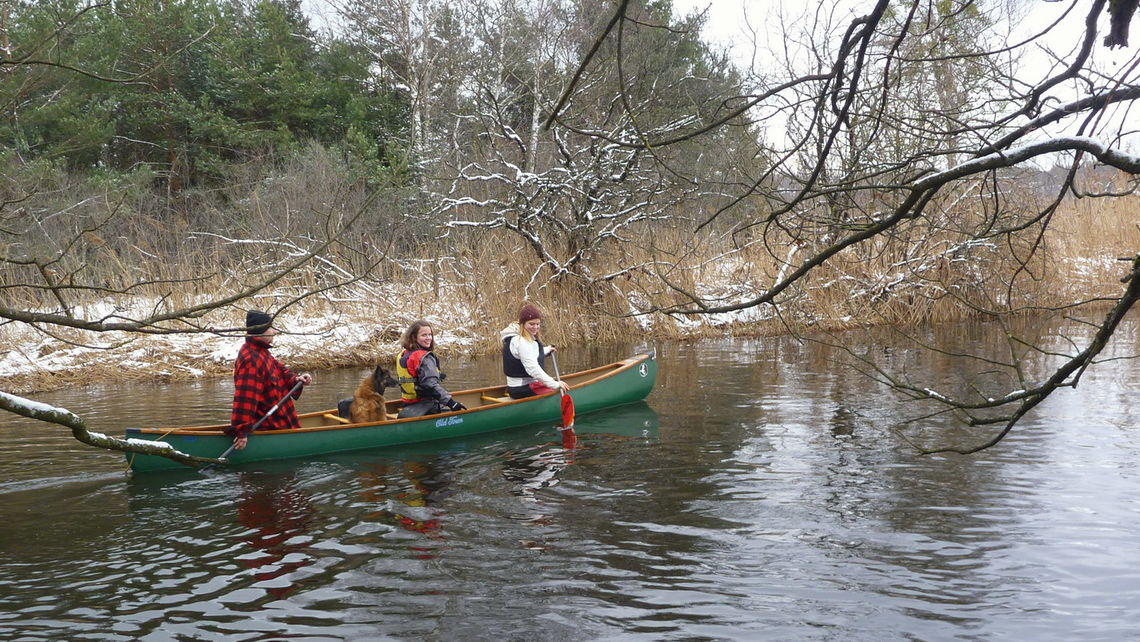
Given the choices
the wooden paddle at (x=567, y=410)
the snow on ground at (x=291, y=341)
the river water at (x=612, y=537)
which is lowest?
the river water at (x=612, y=537)

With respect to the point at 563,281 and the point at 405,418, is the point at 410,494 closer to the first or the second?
the point at 405,418

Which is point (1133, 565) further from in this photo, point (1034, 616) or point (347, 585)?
point (347, 585)

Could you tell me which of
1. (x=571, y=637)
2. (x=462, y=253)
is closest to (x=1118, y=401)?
(x=571, y=637)

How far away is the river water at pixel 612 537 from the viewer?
459 cm

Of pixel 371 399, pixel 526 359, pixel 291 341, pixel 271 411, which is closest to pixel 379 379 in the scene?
pixel 371 399

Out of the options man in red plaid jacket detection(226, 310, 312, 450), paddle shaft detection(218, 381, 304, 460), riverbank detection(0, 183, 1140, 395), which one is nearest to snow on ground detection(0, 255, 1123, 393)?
riverbank detection(0, 183, 1140, 395)

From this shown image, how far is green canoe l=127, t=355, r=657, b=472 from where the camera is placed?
7758mm

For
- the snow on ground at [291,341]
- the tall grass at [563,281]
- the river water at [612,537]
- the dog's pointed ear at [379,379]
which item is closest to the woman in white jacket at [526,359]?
the river water at [612,537]

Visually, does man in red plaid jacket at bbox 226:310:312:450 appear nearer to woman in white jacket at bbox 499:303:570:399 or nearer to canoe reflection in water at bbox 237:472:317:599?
canoe reflection in water at bbox 237:472:317:599

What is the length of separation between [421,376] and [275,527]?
285cm

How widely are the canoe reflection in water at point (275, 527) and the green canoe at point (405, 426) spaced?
15.8 inches

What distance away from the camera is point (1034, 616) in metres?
4.49

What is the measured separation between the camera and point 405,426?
877cm

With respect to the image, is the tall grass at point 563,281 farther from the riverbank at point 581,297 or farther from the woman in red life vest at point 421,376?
the woman in red life vest at point 421,376
